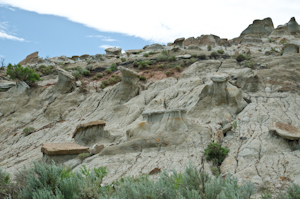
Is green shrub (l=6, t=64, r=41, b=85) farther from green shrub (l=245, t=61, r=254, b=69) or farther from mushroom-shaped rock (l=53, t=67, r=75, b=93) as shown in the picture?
green shrub (l=245, t=61, r=254, b=69)

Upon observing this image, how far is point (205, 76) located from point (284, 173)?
35.2ft

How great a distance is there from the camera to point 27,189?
4.36 meters

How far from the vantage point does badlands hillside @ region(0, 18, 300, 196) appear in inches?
324

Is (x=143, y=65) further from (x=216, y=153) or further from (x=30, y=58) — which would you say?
(x=30, y=58)

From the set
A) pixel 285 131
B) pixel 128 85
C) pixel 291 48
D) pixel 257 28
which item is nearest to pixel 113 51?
pixel 128 85

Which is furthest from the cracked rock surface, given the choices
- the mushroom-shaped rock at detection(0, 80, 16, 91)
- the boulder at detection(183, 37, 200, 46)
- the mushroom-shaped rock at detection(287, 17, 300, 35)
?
the mushroom-shaped rock at detection(287, 17, 300, 35)

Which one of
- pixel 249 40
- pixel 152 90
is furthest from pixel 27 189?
pixel 249 40

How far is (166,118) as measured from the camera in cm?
1097

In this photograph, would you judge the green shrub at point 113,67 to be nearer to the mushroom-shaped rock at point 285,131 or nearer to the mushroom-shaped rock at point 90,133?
the mushroom-shaped rock at point 90,133

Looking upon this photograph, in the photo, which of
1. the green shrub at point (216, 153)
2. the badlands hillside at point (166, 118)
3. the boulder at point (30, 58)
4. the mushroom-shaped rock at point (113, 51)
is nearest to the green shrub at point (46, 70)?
the badlands hillside at point (166, 118)

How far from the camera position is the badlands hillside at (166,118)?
27.0 feet

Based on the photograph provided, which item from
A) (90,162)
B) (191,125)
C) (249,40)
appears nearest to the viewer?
(90,162)

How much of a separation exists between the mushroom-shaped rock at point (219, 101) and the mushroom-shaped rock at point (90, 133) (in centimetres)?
485

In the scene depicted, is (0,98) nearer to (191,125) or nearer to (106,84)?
(106,84)
